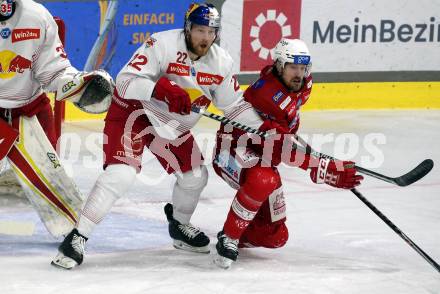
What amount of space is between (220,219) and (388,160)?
161 centimetres

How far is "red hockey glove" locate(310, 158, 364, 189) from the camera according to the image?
3.95 m

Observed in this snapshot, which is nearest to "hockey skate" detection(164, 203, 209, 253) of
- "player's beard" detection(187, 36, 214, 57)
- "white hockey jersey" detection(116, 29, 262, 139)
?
"white hockey jersey" detection(116, 29, 262, 139)

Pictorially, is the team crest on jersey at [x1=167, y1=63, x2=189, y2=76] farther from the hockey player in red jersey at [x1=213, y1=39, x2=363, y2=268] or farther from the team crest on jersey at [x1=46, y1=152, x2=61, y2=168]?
the team crest on jersey at [x1=46, y1=152, x2=61, y2=168]

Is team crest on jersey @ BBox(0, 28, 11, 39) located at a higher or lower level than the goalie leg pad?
higher

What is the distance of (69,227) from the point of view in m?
4.29

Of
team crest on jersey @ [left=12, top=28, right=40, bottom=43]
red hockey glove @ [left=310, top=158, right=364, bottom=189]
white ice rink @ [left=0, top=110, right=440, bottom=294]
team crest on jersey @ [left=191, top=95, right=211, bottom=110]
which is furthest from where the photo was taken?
team crest on jersey @ [left=191, top=95, right=211, bottom=110]

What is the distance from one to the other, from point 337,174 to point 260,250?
0.58m

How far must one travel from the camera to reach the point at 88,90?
413 centimetres

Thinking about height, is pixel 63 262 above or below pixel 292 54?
below

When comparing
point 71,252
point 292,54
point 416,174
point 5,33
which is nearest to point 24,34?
point 5,33

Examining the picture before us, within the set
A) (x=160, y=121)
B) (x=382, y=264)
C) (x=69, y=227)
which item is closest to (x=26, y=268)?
(x=69, y=227)

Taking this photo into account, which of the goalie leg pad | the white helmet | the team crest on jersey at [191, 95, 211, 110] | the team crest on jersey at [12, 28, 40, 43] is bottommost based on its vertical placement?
the goalie leg pad

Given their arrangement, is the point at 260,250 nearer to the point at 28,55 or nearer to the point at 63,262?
the point at 63,262

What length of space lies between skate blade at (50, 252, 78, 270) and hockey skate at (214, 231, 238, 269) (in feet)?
1.75
